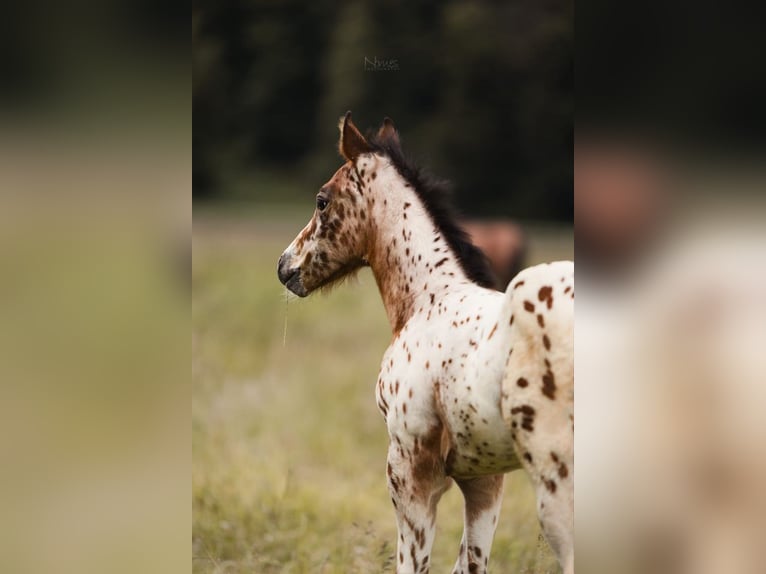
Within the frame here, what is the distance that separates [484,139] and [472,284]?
14.5 meters

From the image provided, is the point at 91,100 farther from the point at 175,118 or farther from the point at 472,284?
the point at 472,284

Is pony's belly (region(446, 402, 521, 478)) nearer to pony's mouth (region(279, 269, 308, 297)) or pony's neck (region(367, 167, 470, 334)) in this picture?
pony's neck (region(367, 167, 470, 334))

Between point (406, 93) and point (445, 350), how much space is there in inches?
581

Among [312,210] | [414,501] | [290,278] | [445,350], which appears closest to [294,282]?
[290,278]

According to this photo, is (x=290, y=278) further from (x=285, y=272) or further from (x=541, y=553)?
(x=541, y=553)

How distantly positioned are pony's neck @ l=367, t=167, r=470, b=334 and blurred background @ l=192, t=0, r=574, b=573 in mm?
221

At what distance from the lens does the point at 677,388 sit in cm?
125

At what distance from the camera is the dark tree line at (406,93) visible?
14.0 meters

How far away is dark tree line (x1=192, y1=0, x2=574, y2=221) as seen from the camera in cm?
1404

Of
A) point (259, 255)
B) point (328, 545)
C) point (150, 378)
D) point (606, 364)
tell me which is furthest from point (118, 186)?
point (259, 255)

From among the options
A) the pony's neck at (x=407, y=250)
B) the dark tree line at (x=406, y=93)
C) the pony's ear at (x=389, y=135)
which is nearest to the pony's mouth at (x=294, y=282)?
the pony's neck at (x=407, y=250)

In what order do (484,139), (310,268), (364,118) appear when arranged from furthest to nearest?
(484,139) → (364,118) → (310,268)

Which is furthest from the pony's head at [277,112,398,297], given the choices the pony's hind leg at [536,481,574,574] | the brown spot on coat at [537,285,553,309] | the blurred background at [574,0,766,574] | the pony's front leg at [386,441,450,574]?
the blurred background at [574,0,766,574]

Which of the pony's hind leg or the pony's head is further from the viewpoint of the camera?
the pony's head
